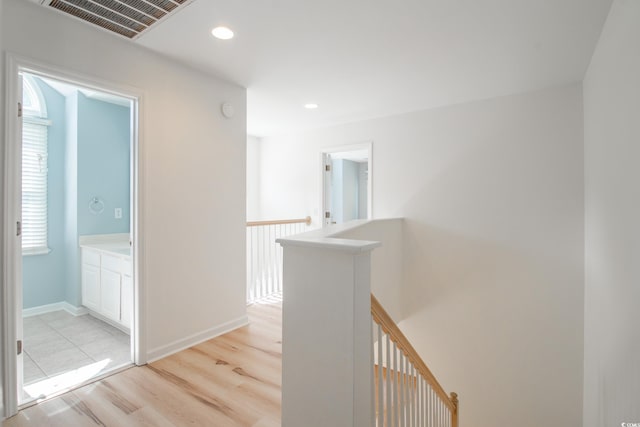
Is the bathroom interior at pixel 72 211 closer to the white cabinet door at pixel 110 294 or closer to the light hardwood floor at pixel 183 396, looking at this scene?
the white cabinet door at pixel 110 294

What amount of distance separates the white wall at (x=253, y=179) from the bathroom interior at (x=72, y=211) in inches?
74.9

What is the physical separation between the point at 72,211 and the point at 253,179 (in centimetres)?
261

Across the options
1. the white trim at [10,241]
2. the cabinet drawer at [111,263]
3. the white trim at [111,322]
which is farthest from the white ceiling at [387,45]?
the white trim at [111,322]

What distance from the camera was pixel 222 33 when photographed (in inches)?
85.7

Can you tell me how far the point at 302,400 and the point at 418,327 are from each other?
115 inches

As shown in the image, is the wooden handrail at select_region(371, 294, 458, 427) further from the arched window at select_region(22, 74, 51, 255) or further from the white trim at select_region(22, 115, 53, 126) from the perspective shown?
the white trim at select_region(22, 115, 53, 126)

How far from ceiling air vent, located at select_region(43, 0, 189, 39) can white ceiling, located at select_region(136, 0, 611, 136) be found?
0.08 metres

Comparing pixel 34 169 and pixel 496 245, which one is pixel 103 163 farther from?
pixel 496 245

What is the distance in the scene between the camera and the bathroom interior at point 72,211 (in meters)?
3.37

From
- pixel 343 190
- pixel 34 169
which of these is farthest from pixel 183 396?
pixel 343 190

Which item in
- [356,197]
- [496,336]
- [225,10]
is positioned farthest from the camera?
[356,197]

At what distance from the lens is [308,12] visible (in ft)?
6.37

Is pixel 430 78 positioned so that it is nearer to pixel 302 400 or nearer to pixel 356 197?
pixel 302 400

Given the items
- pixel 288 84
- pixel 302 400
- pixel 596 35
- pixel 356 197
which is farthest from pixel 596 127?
pixel 356 197
